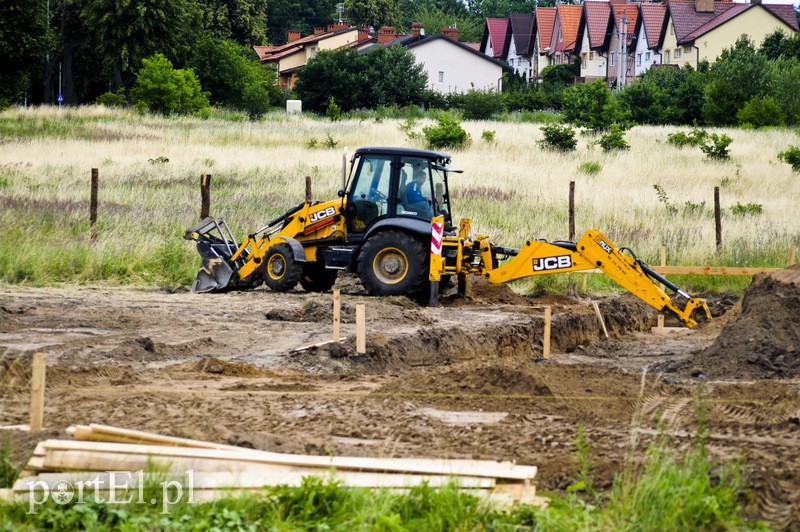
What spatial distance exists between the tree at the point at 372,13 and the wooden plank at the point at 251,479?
309ft

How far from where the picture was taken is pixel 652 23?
2921 inches

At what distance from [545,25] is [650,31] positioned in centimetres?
1351

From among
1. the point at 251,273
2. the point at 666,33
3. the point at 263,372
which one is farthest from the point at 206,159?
the point at 666,33

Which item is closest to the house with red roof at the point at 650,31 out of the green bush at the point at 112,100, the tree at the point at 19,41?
the green bush at the point at 112,100

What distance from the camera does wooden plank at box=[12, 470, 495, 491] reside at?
6055 mm

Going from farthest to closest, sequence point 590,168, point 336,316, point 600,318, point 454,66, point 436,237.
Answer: point 454,66
point 590,168
point 600,318
point 436,237
point 336,316

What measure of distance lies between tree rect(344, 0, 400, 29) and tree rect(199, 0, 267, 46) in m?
15.3

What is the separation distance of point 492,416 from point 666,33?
67.9m

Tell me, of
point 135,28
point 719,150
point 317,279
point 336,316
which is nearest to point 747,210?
point 719,150

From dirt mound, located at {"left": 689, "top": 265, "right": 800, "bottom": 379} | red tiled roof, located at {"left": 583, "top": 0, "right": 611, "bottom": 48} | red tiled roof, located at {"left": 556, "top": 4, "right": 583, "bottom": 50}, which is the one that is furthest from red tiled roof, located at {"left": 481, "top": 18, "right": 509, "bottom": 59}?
dirt mound, located at {"left": 689, "top": 265, "right": 800, "bottom": 379}

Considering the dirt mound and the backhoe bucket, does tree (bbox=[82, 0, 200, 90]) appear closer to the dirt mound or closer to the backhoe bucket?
the backhoe bucket

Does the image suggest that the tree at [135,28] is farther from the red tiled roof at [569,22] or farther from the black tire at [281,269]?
the black tire at [281,269]

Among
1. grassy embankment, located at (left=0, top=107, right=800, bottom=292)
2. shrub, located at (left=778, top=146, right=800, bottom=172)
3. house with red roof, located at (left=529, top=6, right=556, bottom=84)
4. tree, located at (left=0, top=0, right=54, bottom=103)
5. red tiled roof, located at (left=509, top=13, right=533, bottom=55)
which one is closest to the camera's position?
grassy embankment, located at (left=0, top=107, right=800, bottom=292)

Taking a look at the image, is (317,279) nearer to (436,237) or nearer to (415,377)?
(436,237)
